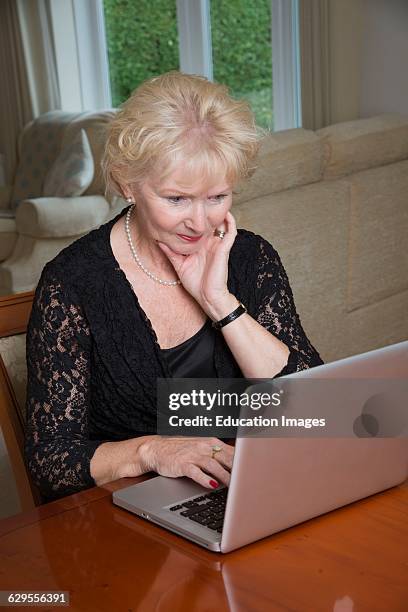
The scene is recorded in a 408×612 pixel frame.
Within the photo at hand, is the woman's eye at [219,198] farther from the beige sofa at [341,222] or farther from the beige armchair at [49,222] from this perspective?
the beige armchair at [49,222]

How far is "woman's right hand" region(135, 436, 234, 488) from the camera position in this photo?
3.93 feet

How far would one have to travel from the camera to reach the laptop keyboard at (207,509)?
1.07 m

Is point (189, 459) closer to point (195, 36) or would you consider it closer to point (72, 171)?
point (72, 171)

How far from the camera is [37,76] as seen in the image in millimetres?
6738

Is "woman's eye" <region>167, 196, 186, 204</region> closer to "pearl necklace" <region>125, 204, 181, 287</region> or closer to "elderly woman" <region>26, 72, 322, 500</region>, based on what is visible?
"elderly woman" <region>26, 72, 322, 500</region>

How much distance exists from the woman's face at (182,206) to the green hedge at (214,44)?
3.13 meters

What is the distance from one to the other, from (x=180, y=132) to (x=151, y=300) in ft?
1.16

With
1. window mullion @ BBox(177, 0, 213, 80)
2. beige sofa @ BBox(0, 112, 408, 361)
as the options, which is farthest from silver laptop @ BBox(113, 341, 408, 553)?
window mullion @ BBox(177, 0, 213, 80)

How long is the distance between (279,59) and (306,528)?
434cm

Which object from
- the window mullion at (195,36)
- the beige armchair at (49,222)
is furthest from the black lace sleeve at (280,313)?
the window mullion at (195,36)

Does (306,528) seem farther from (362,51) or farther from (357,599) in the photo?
(362,51)

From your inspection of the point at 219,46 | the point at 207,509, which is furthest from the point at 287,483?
the point at 219,46

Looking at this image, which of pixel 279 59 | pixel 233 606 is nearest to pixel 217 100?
pixel 233 606

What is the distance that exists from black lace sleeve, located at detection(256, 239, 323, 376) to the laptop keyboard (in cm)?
48
